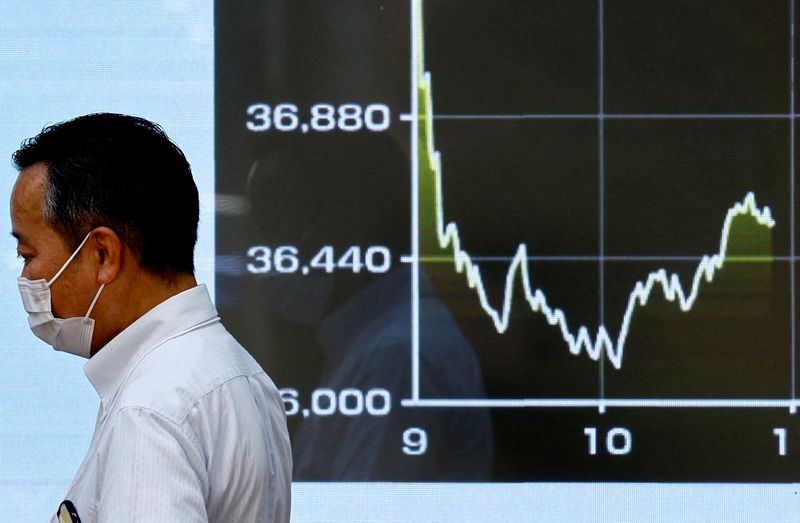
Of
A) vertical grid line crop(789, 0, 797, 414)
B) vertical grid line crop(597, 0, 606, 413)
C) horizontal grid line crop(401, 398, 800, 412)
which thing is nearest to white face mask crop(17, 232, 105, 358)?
horizontal grid line crop(401, 398, 800, 412)

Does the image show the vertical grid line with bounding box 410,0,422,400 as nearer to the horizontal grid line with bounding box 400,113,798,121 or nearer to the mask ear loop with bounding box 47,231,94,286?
the horizontal grid line with bounding box 400,113,798,121

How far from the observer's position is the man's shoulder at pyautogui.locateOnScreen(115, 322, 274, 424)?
44.2 inches

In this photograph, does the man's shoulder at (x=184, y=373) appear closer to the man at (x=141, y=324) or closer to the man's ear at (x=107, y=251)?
the man at (x=141, y=324)

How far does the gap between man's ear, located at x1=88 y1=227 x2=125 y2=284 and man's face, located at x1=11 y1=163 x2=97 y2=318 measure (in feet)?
0.06

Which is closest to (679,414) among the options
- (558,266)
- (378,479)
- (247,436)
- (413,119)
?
(558,266)

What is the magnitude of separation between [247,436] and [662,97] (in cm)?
150

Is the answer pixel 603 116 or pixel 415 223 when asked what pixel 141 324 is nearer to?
pixel 415 223

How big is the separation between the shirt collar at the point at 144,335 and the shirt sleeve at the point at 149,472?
0.11 meters

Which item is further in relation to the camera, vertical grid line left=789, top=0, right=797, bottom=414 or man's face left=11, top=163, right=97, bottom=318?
vertical grid line left=789, top=0, right=797, bottom=414

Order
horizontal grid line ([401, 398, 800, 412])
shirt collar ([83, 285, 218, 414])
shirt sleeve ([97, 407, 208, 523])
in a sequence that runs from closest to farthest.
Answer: shirt sleeve ([97, 407, 208, 523]), shirt collar ([83, 285, 218, 414]), horizontal grid line ([401, 398, 800, 412])

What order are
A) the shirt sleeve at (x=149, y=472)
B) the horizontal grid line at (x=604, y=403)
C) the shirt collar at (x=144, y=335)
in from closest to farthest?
1. the shirt sleeve at (x=149, y=472)
2. the shirt collar at (x=144, y=335)
3. the horizontal grid line at (x=604, y=403)

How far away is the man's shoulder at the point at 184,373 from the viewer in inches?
44.2

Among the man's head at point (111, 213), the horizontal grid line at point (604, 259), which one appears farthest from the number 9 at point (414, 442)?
the man's head at point (111, 213)

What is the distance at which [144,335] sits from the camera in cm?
123
